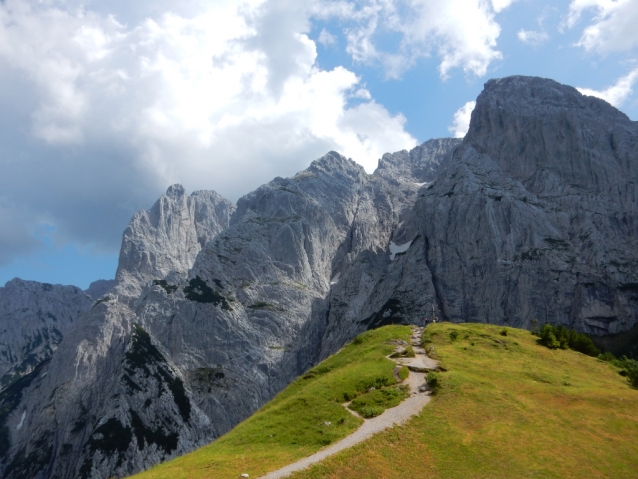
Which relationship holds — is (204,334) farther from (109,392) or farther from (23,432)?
(23,432)

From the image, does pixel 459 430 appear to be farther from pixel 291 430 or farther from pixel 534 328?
pixel 534 328

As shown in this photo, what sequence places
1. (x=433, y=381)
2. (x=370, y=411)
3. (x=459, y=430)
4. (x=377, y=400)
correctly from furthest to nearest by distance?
(x=433, y=381), (x=377, y=400), (x=370, y=411), (x=459, y=430)

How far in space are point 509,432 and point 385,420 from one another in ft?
27.1

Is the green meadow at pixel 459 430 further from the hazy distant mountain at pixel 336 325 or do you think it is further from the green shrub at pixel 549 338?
the hazy distant mountain at pixel 336 325

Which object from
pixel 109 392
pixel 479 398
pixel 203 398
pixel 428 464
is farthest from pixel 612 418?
pixel 109 392

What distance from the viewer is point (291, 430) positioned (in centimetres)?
3241

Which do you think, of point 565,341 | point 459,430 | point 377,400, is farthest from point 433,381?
point 565,341

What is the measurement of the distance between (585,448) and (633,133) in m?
215

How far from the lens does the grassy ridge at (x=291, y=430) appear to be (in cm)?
2764

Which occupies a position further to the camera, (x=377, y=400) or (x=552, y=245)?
(x=552, y=245)

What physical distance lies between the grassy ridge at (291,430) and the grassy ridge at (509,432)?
3340mm

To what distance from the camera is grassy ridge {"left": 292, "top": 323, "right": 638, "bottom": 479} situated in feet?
86.9

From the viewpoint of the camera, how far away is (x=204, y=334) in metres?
192

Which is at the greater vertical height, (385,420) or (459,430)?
(385,420)
